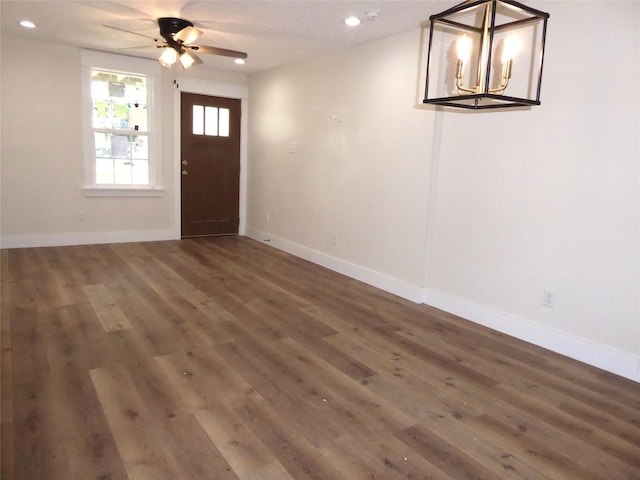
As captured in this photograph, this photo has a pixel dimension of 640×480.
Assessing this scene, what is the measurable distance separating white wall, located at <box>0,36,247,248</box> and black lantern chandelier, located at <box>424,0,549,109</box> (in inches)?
154

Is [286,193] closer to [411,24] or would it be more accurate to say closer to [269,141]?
[269,141]

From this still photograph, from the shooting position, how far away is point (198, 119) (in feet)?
20.9

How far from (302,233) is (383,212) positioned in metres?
1.54

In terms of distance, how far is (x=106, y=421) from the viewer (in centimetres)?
207

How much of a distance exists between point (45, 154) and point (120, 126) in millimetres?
966

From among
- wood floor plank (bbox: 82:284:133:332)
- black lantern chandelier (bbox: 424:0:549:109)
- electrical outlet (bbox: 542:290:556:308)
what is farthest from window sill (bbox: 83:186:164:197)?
electrical outlet (bbox: 542:290:556:308)

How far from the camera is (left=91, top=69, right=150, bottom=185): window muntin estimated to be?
5.72 m

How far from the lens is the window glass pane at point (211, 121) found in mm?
6453

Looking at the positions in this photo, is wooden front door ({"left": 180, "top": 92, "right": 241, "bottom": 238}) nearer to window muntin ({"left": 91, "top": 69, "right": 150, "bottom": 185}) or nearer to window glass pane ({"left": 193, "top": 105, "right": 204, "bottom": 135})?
window glass pane ({"left": 193, "top": 105, "right": 204, "bottom": 135})

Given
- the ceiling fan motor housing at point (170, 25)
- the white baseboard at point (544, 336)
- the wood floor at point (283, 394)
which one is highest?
the ceiling fan motor housing at point (170, 25)

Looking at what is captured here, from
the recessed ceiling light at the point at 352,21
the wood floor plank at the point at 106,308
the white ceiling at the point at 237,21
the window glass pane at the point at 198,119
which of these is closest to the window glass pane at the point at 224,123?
the window glass pane at the point at 198,119

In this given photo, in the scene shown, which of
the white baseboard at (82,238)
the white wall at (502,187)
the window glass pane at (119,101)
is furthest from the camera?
the window glass pane at (119,101)

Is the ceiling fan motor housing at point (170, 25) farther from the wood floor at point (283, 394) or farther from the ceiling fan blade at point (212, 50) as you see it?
the wood floor at point (283, 394)

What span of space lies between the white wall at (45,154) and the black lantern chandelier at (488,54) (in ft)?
12.8
